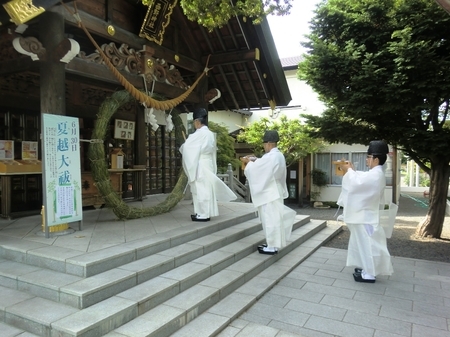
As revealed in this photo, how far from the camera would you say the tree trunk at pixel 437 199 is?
304 inches

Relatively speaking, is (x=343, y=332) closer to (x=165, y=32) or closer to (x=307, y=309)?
(x=307, y=309)

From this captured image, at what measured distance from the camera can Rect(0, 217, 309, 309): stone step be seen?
318 centimetres

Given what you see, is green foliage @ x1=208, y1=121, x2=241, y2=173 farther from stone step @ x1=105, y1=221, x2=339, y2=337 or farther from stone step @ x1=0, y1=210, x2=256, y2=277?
stone step @ x1=0, y1=210, x2=256, y2=277

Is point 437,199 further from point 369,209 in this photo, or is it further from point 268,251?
point 268,251

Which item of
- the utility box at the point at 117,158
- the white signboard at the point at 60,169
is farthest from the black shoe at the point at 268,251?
the utility box at the point at 117,158

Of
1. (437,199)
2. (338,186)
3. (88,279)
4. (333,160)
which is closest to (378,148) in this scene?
(88,279)

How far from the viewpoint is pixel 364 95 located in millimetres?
6715

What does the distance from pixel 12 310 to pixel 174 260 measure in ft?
5.85

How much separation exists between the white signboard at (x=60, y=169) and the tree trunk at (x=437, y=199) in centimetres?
778

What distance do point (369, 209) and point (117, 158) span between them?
237 inches

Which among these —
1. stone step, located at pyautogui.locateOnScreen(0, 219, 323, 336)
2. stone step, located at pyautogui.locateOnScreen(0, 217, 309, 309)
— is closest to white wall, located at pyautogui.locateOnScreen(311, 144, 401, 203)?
stone step, located at pyautogui.locateOnScreen(0, 217, 309, 309)

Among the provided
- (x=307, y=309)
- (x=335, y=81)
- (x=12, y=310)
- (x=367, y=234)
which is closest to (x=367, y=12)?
(x=335, y=81)

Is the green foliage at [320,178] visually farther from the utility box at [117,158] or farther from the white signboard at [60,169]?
the white signboard at [60,169]

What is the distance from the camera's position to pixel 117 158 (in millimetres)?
8172
